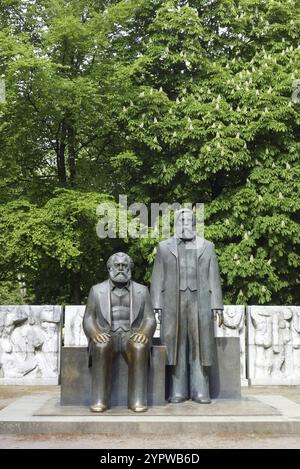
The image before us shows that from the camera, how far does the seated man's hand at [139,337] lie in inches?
359

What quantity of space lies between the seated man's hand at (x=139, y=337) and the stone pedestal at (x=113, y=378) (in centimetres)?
36

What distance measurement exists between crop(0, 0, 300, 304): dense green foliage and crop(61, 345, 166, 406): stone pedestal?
379 inches

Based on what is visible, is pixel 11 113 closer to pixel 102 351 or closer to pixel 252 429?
pixel 102 351

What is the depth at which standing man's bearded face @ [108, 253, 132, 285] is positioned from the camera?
956 centimetres

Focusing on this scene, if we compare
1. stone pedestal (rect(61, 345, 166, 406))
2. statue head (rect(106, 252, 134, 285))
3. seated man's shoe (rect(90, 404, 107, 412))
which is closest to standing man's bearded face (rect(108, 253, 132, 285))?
statue head (rect(106, 252, 134, 285))

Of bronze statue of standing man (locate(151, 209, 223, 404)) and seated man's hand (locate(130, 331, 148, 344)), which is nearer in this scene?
seated man's hand (locate(130, 331, 148, 344))

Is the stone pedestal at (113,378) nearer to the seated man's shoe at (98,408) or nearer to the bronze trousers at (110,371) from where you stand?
the bronze trousers at (110,371)

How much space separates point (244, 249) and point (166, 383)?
10521mm

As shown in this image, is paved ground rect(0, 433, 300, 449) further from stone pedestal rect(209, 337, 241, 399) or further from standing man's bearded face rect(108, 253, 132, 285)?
standing man's bearded face rect(108, 253, 132, 285)

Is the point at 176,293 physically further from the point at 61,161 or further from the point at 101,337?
the point at 61,161

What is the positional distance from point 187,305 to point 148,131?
38.8 feet

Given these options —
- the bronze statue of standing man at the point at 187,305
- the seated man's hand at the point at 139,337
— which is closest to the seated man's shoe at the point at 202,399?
the bronze statue of standing man at the point at 187,305

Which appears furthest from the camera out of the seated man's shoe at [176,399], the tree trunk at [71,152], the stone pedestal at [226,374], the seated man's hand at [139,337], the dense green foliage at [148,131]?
the tree trunk at [71,152]

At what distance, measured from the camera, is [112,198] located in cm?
2067
